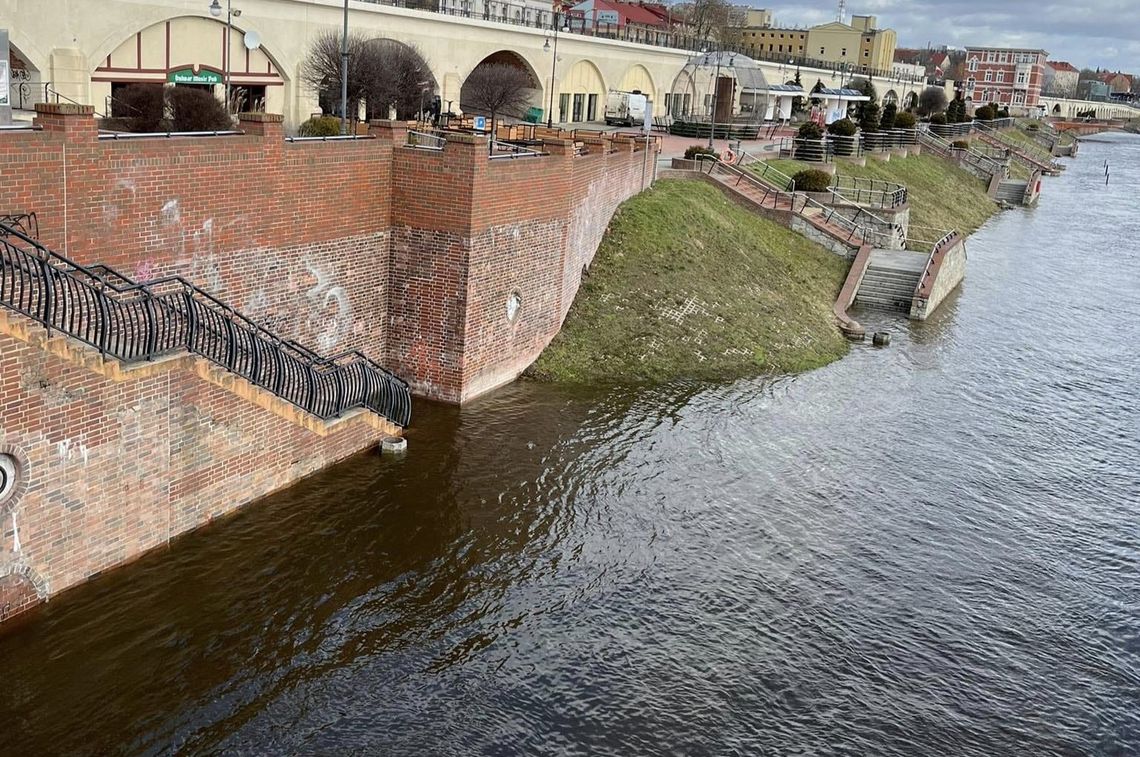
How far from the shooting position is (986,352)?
2772 centimetres

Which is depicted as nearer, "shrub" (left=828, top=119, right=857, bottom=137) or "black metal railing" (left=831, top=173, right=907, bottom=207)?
"black metal railing" (left=831, top=173, right=907, bottom=207)

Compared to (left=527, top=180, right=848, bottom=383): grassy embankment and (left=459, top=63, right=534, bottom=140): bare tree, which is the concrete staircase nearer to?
(left=527, top=180, right=848, bottom=383): grassy embankment

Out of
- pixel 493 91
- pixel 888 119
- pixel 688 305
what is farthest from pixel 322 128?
pixel 888 119

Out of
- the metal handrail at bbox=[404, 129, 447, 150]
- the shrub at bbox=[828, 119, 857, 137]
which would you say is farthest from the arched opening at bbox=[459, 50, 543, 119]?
the metal handrail at bbox=[404, 129, 447, 150]

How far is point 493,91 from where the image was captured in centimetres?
4300

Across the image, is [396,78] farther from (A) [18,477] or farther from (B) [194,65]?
(A) [18,477]

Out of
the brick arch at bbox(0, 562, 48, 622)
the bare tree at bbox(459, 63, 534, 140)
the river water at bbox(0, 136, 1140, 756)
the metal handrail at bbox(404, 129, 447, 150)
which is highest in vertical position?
the bare tree at bbox(459, 63, 534, 140)

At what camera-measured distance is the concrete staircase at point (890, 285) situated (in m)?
31.8

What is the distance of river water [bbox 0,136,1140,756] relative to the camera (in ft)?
34.9

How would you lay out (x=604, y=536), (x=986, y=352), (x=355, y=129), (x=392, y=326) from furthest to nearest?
(x=986, y=352), (x=355, y=129), (x=392, y=326), (x=604, y=536)

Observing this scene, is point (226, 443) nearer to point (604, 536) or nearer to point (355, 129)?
point (604, 536)

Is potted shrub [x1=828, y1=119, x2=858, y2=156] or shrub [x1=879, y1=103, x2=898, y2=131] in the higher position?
shrub [x1=879, y1=103, x2=898, y2=131]

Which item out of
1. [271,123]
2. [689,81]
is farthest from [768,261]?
[689,81]

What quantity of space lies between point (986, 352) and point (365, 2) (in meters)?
25.7
